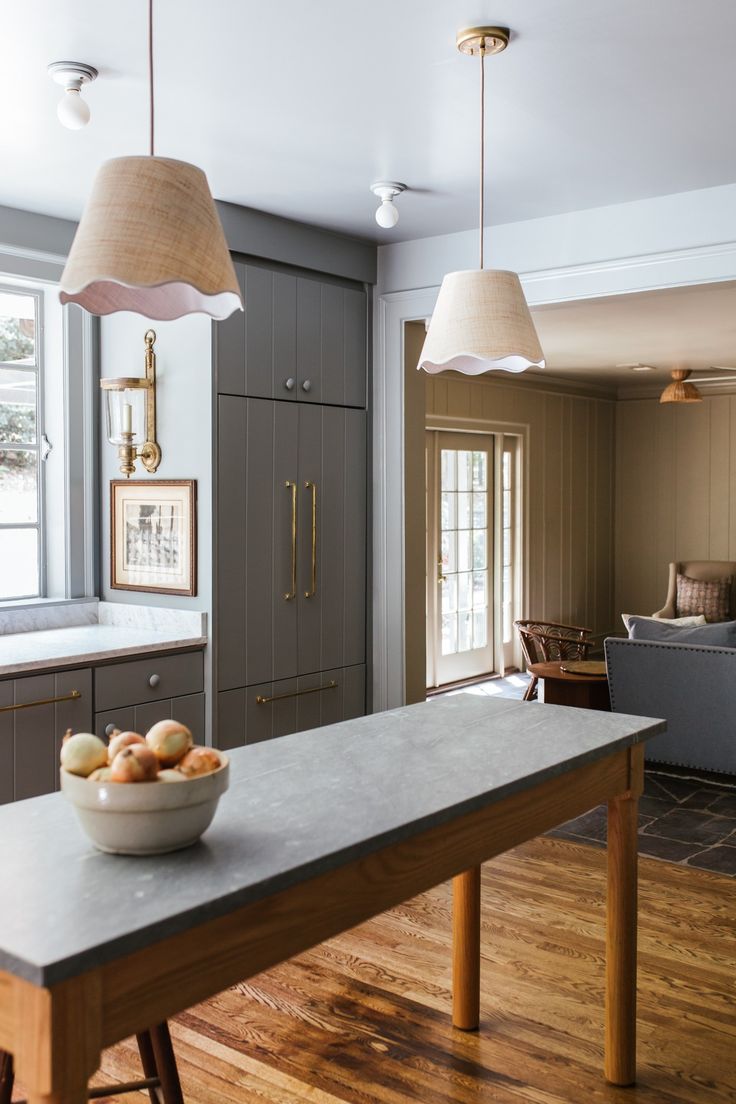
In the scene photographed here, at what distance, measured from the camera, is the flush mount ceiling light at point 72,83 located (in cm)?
288

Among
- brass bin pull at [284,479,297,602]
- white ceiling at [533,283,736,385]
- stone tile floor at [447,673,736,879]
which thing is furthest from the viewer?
white ceiling at [533,283,736,385]

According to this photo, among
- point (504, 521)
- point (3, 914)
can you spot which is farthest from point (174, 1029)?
point (504, 521)

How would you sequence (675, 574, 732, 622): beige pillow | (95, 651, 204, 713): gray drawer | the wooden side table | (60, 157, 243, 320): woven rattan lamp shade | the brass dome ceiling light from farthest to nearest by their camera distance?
1. (675, 574, 732, 622): beige pillow
2. the brass dome ceiling light
3. the wooden side table
4. (95, 651, 204, 713): gray drawer
5. (60, 157, 243, 320): woven rattan lamp shade

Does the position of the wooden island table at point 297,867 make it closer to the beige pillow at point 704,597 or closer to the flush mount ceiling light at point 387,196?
the flush mount ceiling light at point 387,196

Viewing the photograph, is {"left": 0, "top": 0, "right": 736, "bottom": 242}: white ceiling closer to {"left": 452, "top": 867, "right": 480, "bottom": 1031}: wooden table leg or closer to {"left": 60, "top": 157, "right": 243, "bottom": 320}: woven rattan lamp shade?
{"left": 60, "top": 157, "right": 243, "bottom": 320}: woven rattan lamp shade

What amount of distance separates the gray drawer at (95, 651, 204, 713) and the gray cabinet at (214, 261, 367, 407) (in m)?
1.12

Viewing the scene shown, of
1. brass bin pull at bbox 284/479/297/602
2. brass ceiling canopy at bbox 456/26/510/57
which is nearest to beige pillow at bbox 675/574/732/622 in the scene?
brass bin pull at bbox 284/479/297/602

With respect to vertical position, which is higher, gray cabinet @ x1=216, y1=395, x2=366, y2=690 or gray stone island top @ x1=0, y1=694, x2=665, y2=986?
gray cabinet @ x1=216, y1=395, x2=366, y2=690

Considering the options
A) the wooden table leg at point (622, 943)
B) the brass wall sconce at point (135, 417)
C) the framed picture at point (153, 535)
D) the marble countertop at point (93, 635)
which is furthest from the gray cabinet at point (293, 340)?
the wooden table leg at point (622, 943)

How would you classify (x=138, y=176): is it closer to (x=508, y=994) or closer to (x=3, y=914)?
(x=3, y=914)

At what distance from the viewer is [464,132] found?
3398mm

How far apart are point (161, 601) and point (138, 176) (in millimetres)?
2932

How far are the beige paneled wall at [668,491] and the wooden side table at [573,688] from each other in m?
4.38

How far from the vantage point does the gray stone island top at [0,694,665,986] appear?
53.3 inches
